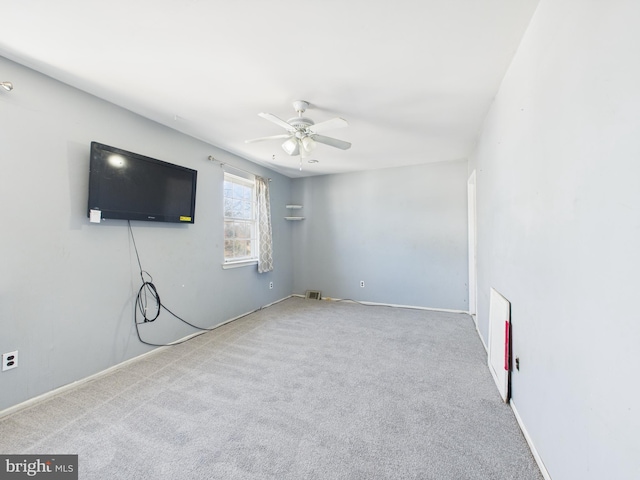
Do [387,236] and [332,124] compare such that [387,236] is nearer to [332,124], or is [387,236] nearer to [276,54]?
→ [332,124]

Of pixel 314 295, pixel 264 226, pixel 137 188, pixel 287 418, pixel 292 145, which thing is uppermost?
pixel 292 145

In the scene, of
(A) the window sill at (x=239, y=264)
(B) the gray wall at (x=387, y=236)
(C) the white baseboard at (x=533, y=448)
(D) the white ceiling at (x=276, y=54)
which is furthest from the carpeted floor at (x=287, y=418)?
(D) the white ceiling at (x=276, y=54)

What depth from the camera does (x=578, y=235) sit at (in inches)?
41.6

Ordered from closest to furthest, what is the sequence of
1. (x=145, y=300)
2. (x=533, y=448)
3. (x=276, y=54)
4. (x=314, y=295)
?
(x=533, y=448) → (x=276, y=54) → (x=145, y=300) → (x=314, y=295)

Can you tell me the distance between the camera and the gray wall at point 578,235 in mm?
799

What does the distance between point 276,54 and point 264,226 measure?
3010mm

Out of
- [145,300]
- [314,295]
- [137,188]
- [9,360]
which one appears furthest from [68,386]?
[314,295]

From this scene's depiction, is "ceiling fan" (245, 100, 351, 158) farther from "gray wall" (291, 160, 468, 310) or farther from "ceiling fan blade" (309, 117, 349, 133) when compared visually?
"gray wall" (291, 160, 468, 310)

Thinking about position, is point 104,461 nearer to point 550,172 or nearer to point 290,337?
point 290,337

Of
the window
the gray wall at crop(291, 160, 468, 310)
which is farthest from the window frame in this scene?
the gray wall at crop(291, 160, 468, 310)

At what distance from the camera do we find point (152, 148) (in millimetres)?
2898

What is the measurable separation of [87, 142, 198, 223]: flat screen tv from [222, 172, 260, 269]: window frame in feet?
2.47

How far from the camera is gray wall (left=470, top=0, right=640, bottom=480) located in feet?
2.62

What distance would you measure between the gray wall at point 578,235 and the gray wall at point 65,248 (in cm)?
329
